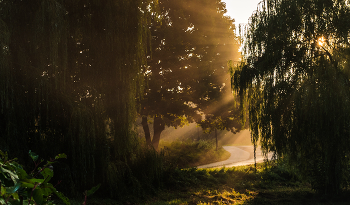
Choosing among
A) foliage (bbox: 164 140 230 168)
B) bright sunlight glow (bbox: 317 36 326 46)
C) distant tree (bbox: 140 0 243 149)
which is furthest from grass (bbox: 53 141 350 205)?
foliage (bbox: 164 140 230 168)

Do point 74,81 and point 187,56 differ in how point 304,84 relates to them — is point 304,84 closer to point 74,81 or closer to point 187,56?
point 74,81

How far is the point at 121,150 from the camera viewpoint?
7613mm

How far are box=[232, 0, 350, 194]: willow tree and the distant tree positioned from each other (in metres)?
5.72

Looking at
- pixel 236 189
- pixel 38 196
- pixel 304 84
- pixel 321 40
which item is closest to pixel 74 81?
pixel 38 196

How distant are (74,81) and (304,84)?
23.8 ft

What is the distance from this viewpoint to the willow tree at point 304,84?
867 centimetres

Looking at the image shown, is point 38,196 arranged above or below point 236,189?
above

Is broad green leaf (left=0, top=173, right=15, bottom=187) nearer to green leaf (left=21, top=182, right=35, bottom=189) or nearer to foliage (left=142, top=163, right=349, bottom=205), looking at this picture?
green leaf (left=21, top=182, right=35, bottom=189)

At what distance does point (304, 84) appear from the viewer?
357 inches

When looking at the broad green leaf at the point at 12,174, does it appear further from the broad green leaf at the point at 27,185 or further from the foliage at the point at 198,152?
the foliage at the point at 198,152

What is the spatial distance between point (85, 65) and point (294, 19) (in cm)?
733

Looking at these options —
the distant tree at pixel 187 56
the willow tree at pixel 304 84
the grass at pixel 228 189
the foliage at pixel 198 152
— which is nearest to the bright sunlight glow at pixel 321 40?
the willow tree at pixel 304 84

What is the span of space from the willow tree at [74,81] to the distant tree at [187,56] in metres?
8.07

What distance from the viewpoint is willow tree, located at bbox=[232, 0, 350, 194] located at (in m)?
8.67
